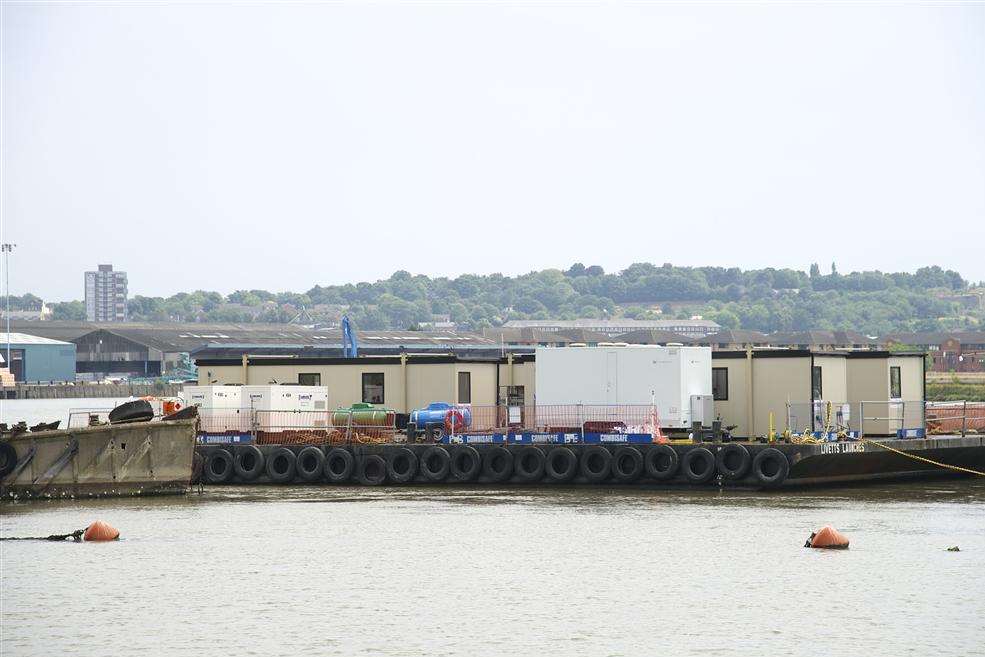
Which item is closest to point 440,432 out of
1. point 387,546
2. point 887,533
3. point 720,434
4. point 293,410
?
point 293,410

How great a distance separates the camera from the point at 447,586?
33.8m

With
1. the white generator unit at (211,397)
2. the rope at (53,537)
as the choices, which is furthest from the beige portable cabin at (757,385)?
the rope at (53,537)

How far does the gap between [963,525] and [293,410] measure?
23382 millimetres

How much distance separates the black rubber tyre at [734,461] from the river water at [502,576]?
1.11 m

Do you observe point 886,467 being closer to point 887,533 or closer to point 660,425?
point 660,425

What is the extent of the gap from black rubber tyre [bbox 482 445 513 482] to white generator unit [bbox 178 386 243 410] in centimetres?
992

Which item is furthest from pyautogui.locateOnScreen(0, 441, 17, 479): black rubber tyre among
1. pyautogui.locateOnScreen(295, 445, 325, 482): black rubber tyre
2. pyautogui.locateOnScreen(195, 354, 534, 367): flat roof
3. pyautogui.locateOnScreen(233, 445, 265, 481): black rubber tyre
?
pyautogui.locateOnScreen(195, 354, 534, 367): flat roof

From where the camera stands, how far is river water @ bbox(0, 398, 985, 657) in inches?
1128

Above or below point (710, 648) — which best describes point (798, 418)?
above

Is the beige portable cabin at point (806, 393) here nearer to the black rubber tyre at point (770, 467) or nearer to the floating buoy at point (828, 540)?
the black rubber tyre at point (770, 467)

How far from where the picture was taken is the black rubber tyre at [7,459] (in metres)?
48.5

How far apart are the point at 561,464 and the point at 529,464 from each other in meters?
1.08

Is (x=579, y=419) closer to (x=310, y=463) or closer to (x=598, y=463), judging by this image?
(x=598, y=463)

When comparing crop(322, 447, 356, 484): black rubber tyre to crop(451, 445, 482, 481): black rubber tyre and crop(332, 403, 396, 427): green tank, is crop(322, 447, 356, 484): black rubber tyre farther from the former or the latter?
crop(451, 445, 482, 481): black rubber tyre
